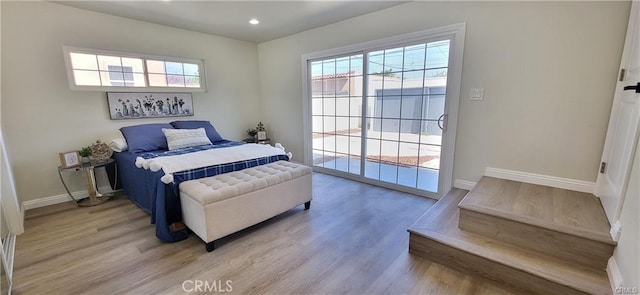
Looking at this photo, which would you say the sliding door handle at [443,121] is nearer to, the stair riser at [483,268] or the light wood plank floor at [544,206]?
the light wood plank floor at [544,206]

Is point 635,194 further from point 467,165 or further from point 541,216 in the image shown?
point 467,165

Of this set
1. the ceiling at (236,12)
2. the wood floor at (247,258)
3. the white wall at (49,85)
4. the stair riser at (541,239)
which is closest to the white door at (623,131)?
the stair riser at (541,239)

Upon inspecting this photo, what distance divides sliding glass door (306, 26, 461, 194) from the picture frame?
3001 mm

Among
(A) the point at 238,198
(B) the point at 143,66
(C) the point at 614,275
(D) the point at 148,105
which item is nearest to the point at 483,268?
(C) the point at 614,275

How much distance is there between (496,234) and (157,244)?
106 inches

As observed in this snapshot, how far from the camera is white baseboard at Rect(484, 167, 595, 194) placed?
2.22m

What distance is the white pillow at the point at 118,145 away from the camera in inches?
125

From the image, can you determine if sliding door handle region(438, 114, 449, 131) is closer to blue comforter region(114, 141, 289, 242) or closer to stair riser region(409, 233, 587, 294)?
stair riser region(409, 233, 587, 294)

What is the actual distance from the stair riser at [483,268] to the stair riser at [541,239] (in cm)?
28

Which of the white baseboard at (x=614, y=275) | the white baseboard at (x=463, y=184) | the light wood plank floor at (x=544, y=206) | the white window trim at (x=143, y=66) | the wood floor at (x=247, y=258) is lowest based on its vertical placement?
the wood floor at (x=247, y=258)

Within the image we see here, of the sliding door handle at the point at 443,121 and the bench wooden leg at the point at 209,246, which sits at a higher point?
the sliding door handle at the point at 443,121

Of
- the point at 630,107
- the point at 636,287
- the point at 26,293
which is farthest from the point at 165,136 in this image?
the point at 630,107

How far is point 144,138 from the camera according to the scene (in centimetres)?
321

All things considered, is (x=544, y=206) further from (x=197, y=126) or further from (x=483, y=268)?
(x=197, y=126)
